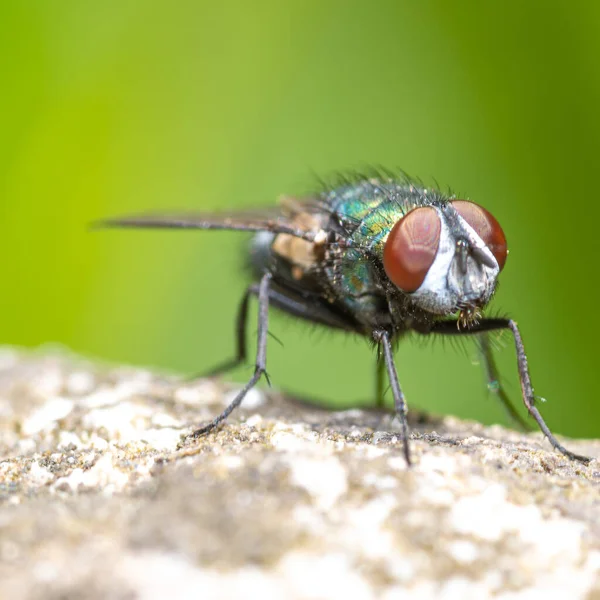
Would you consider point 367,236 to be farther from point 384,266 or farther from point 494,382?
point 494,382

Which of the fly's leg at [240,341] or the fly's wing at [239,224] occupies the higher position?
the fly's wing at [239,224]

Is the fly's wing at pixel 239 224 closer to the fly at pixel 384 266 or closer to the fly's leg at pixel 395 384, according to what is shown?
the fly at pixel 384 266

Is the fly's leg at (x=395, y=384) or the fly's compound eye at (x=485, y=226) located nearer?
the fly's leg at (x=395, y=384)

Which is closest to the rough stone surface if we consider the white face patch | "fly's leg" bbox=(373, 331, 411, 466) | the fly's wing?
"fly's leg" bbox=(373, 331, 411, 466)

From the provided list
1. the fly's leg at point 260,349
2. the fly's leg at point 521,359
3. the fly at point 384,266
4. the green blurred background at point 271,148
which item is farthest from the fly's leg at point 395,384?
the green blurred background at point 271,148

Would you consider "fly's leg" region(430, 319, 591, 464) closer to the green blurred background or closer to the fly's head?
the fly's head

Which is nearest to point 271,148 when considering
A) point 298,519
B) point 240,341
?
point 240,341

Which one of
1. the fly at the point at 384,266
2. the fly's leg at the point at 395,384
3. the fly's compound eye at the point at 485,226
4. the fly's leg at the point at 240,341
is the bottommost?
the fly's leg at the point at 240,341
